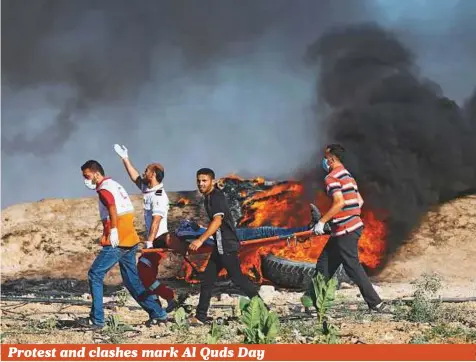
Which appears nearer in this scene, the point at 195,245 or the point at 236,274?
the point at 195,245

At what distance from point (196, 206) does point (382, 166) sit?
217 inches

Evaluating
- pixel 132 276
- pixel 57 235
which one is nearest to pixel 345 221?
pixel 132 276

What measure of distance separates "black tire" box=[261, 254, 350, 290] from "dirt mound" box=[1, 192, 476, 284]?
7.11 feet

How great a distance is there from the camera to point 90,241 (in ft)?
61.4

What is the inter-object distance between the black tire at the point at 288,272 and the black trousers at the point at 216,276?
295 cm

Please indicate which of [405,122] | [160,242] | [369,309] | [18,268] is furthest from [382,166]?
[18,268]

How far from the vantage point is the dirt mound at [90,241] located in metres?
14.8

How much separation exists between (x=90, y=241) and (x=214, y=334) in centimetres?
1036

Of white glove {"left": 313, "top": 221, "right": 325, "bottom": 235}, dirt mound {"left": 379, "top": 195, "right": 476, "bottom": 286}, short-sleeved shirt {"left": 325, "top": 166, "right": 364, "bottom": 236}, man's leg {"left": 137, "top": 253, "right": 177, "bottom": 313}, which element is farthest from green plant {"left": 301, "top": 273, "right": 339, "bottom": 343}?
dirt mound {"left": 379, "top": 195, "right": 476, "bottom": 286}

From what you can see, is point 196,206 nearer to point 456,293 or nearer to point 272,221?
point 272,221

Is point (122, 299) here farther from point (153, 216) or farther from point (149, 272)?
point (153, 216)

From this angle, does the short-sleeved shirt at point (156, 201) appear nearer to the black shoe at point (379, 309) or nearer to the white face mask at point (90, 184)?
the white face mask at point (90, 184)

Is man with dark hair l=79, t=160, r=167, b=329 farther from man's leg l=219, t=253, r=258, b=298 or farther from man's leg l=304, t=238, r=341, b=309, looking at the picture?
man's leg l=304, t=238, r=341, b=309

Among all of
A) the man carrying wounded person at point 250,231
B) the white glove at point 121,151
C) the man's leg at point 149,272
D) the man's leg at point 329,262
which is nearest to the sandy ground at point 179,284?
the man's leg at point 149,272
